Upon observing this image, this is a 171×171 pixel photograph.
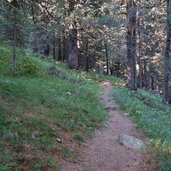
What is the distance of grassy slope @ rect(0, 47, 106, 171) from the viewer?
830cm

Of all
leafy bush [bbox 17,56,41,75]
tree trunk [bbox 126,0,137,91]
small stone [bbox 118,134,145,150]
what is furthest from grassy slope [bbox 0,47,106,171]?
tree trunk [bbox 126,0,137,91]

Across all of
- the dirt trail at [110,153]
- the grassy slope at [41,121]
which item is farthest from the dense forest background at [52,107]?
the dirt trail at [110,153]

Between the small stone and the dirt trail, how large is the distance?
172mm

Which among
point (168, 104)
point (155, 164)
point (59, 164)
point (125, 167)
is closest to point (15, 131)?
point (59, 164)

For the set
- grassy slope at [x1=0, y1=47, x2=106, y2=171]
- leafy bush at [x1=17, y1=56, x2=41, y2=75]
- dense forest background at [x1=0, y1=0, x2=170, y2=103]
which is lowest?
grassy slope at [x1=0, y1=47, x2=106, y2=171]

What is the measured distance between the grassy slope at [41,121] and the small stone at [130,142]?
44.1 inches

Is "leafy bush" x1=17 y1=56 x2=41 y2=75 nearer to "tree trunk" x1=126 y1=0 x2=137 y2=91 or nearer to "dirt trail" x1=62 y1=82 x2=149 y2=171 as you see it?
"tree trunk" x1=126 y1=0 x2=137 y2=91

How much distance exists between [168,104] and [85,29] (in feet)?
49.1

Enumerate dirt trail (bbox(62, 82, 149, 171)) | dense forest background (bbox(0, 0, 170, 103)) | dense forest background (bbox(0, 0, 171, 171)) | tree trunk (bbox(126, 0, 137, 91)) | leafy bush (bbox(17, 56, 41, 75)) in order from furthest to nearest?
tree trunk (bbox(126, 0, 137, 91)) < leafy bush (bbox(17, 56, 41, 75)) < dense forest background (bbox(0, 0, 170, 103)) < dirt trail (bbox(62, 82, 149, 171)) < dense forest background (bbox(0, 0, 171, 171))

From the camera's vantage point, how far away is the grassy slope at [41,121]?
830 cm

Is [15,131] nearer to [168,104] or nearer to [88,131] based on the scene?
[88,131]

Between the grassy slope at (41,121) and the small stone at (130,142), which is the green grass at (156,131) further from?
the grassy slope at (41,121)

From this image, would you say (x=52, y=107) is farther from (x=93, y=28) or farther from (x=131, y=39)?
(x=131, y=39)

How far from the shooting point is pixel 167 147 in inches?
412
